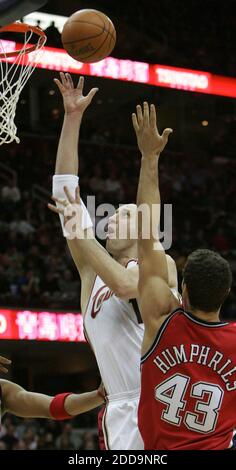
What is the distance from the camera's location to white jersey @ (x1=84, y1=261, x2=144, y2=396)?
4.14 metres

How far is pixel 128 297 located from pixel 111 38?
5.58 ft

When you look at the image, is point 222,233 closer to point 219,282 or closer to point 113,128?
point 113,128

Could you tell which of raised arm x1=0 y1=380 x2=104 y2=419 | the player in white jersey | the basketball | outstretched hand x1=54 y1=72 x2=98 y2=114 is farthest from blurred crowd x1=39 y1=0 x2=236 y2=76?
raised arm x1=0 y1=380 x2=104 y2=419

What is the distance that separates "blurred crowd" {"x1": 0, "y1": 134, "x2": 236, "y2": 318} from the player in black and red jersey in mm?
8550

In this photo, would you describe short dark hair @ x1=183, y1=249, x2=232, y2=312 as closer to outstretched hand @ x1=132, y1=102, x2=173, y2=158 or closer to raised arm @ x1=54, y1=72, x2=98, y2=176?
outstretched hand @ x1=132, y1=102, x2=173, y2=158

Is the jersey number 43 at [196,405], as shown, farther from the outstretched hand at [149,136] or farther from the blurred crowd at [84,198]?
the blurred crowd at [84,198]

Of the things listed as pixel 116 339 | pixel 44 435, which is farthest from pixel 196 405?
pixel 44 435

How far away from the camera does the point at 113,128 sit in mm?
18797

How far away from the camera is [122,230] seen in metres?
4.45

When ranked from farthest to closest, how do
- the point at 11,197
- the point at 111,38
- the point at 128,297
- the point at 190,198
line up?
the point at 190,198, the point at 11,197, the point at 111,38, the point at 128,297

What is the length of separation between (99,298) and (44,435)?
27.7ft

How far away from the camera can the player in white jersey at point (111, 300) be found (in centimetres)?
391

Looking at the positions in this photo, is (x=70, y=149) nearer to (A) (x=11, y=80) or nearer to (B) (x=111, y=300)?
(B) (x=111, y=300)
